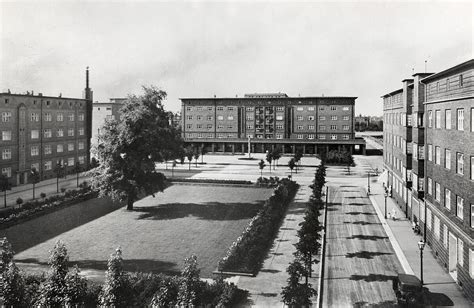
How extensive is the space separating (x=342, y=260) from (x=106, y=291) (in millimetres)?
17591

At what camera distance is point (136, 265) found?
87.8 ft

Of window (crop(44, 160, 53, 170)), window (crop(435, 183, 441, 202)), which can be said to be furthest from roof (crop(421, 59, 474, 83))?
window (crop(44, 160, 53, 170))

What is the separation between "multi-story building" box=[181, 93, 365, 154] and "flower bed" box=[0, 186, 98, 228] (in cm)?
5276

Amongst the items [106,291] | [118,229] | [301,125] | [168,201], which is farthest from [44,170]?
[301,125]

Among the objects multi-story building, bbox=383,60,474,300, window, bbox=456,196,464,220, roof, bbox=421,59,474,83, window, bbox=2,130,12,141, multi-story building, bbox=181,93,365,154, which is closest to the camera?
roof, bbox=421,59,474,83

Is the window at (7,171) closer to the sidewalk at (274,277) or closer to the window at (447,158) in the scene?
the sidewalk at (274,277)

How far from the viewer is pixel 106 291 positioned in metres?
16.7

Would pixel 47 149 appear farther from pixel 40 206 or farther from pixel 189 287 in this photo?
pixel 189 287

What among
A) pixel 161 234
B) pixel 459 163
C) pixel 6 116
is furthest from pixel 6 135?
pixel 459 163

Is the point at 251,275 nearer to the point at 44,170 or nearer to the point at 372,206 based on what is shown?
the point at 372,206

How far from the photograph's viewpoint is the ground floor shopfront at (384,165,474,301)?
22.6 meters

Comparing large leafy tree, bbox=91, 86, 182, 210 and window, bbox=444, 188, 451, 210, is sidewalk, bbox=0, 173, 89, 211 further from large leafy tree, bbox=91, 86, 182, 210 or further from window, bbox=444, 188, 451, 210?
window, bbox=444, 188, 451, 210

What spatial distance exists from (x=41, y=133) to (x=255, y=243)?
151ft

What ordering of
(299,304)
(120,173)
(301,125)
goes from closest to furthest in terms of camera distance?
(299,304)
(120,173)
(301,125)
